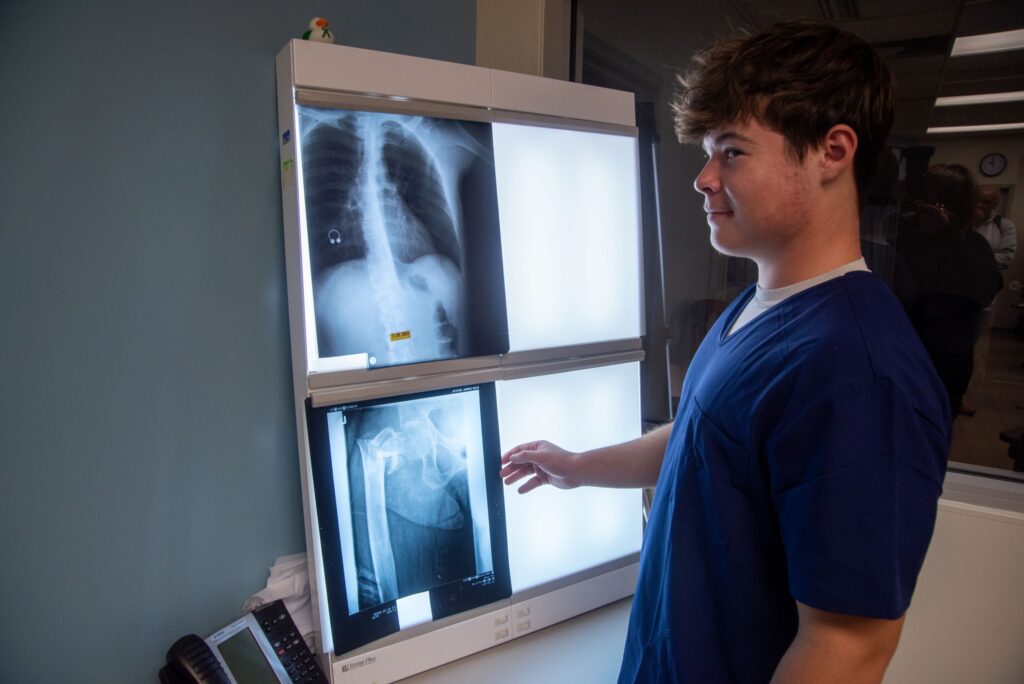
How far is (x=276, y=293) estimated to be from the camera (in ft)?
4.11

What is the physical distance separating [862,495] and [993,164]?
1.14 metres

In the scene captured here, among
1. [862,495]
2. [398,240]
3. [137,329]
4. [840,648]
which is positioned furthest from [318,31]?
[840,648]

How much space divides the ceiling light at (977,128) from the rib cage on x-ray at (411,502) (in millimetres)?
1268

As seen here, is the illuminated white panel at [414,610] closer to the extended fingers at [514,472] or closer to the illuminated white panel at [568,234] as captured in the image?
the extended fingers at [514,472]

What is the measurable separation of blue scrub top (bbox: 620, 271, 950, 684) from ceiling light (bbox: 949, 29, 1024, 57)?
0.94 meters

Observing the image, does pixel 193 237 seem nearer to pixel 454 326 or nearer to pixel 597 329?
pixel 454 326

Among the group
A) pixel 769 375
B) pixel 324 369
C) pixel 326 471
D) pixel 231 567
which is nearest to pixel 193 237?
pixel 324 369

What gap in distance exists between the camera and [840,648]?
73cm

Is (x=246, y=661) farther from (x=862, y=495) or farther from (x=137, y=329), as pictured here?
(x=862, y=495)

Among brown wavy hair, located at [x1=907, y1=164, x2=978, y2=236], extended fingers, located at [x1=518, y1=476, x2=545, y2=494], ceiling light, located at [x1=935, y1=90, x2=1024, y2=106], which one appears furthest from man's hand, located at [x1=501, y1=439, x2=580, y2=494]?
ceiling light, located at [x1=935, y1=90, x2=1024, y2=106]

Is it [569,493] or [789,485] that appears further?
[569,493]

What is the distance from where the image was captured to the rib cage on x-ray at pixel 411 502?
1188mm

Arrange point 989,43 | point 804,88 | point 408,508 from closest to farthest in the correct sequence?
point 804,88, point 408,508, point 989,43

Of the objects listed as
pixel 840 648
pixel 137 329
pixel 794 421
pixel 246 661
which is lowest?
pixel 246 661
